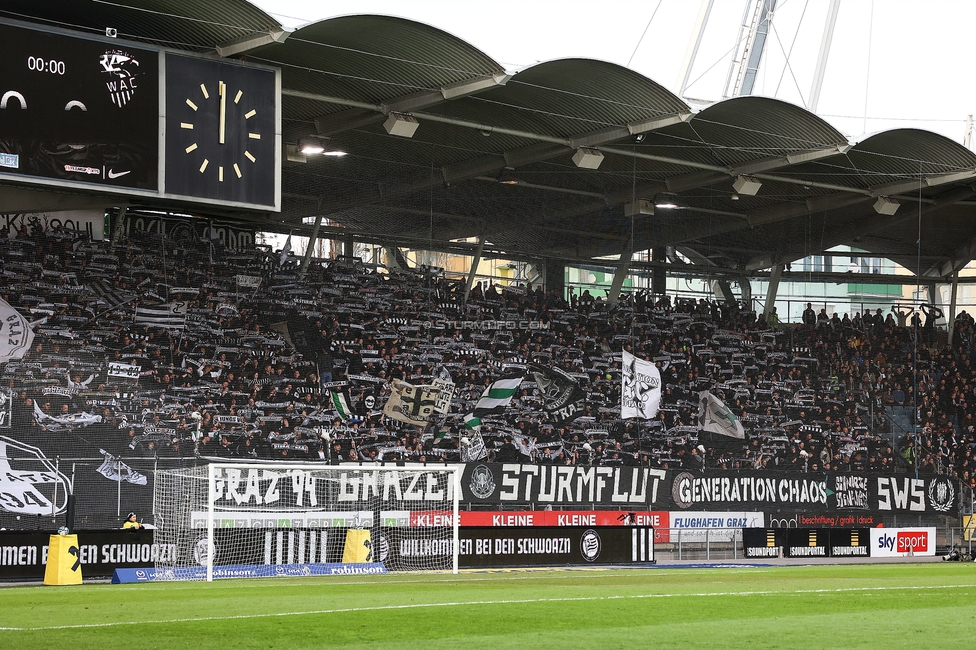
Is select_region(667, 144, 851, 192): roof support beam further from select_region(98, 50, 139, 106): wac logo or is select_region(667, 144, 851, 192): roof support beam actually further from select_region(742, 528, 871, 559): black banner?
select_region(98, 50, 139, 106): wac logo

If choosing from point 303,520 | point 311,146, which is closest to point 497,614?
point 303,520

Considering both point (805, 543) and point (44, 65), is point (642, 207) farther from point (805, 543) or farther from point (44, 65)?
point (44, 65)

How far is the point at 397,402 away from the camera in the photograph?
31016mm

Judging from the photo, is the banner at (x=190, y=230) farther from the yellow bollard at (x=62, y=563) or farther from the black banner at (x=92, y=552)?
the yellow bollard at (x=62, y=563)

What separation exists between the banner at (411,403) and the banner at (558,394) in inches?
133

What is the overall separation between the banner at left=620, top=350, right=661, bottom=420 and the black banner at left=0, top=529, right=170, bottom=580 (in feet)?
50.0

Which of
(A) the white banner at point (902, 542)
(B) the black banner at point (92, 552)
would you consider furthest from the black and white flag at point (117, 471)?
(A) the white banner at point (902, 542)

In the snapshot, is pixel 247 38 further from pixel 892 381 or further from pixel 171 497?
pixel 892 381

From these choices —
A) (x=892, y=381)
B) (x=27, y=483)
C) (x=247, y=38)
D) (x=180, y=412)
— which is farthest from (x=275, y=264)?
(x=892, y=381)

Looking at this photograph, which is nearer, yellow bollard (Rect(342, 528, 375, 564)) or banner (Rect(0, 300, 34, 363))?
yellow bollard (Rect(342, 528, 375, 564))

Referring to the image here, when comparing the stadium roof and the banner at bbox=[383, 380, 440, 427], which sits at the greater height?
the stadium roof

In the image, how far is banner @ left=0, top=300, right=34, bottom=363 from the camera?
25.5 metres

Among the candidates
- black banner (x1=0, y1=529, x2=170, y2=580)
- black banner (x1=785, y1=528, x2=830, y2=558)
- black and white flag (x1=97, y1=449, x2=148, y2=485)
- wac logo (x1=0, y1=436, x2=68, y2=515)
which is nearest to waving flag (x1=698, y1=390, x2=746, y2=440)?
black banner (x1=785, y1=528, x2=830, y2=558)

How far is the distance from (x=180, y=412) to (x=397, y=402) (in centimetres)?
586
